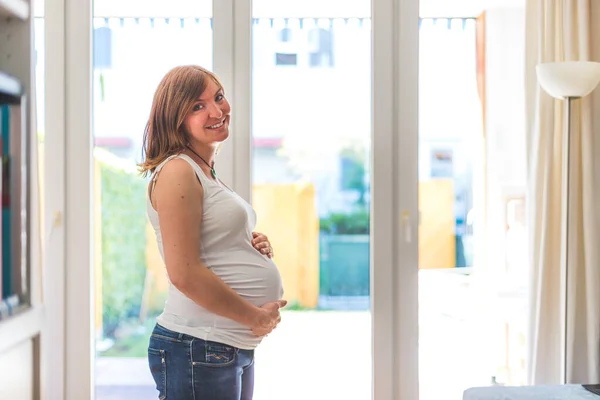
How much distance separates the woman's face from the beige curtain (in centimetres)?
123

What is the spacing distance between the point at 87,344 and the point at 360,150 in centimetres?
126

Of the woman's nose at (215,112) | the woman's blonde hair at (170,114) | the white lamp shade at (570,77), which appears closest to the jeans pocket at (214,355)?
the woman's blonde hair at (170,114)

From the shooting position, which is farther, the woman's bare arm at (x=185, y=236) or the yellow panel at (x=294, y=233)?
the yellow panel at (x=294, y=233)

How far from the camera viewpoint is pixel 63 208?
6.64 ft

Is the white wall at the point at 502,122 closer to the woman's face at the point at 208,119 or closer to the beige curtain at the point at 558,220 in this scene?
the beige curtain at the point at 558,220

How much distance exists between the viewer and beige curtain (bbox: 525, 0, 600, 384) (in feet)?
6.52

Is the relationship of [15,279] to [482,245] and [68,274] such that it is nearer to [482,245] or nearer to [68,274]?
[68,274]

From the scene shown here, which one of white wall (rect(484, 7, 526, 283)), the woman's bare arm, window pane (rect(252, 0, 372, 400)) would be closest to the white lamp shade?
white wall (rect(484, 7, 526, 283))

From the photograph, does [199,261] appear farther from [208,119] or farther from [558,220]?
[558,220]

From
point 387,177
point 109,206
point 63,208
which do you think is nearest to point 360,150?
point 387,177

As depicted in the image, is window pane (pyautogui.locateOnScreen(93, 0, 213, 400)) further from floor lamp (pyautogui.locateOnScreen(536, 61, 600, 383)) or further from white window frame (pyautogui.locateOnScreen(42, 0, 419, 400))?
floor lamp (pyautogui.locateOnScreen(536, 61, 600, 383))

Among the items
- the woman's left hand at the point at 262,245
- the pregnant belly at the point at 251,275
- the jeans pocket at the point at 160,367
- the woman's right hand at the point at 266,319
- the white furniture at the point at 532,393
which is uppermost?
the woman's left hand at the point at 262,245

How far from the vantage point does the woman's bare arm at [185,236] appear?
4.01ft

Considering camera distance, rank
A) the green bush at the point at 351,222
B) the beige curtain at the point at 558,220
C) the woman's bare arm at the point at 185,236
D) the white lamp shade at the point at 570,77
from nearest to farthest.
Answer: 1. the woman's bare arm at the point at 185,236
2. the white lamp shade at the point at 570,77
3. the beige curtain at the point at 558,220
4. the green bush at the point at 351,222
